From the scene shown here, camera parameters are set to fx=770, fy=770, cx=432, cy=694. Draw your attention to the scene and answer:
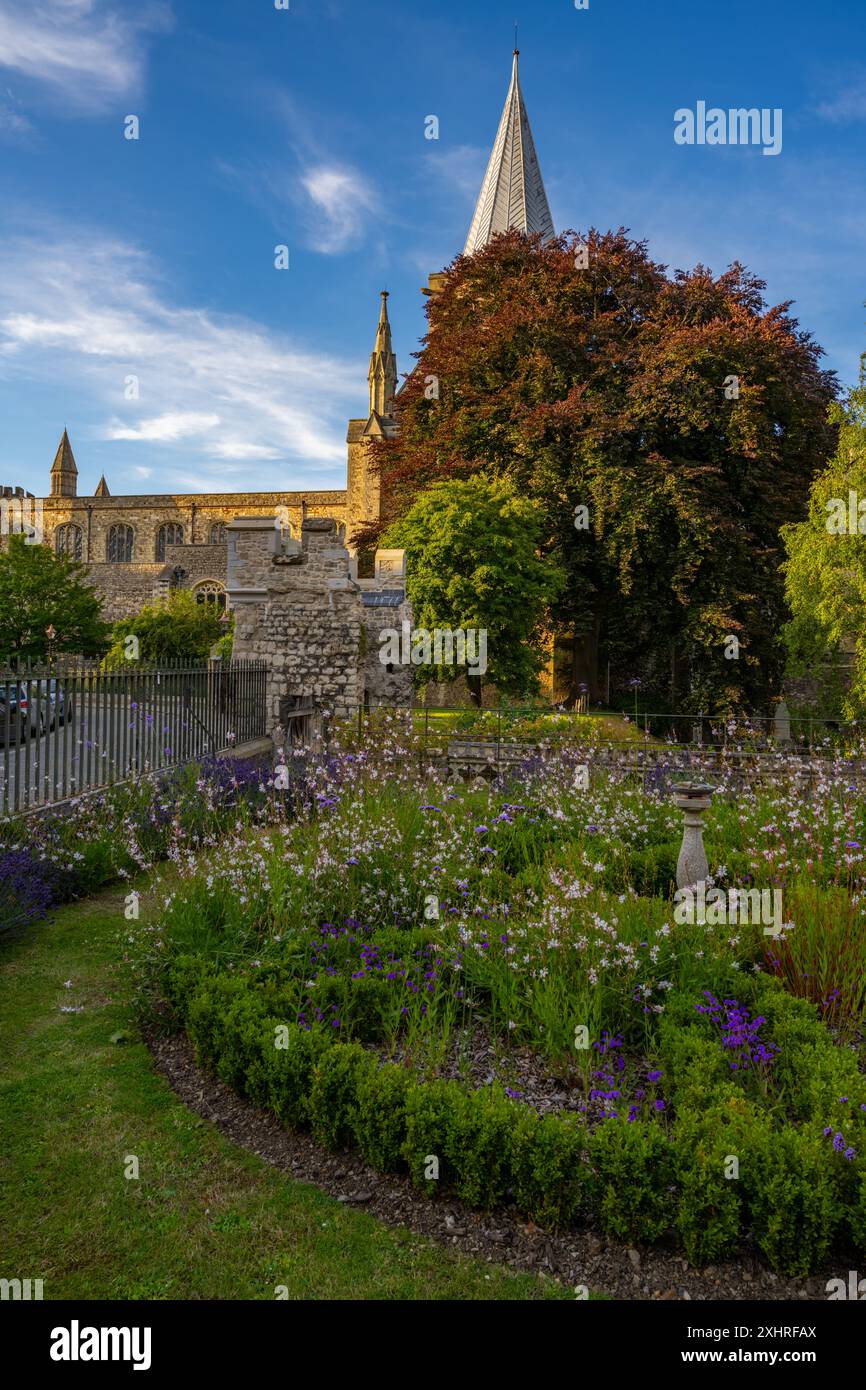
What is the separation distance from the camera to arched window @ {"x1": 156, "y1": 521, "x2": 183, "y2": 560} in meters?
54.8

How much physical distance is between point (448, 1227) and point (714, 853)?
4037mm

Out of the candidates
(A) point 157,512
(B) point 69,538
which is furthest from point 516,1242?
(B) point 69,538

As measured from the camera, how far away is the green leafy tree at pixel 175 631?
3142cm

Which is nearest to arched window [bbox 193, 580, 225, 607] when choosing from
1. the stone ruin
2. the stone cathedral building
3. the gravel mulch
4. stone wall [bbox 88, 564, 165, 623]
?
the stone cathedral building

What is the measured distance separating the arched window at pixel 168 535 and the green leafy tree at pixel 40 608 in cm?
2320

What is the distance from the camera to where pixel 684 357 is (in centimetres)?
1891

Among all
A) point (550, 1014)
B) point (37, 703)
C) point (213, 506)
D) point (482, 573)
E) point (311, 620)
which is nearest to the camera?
point (550, 1014)

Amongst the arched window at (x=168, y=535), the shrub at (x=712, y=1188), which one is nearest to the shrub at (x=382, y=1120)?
the shrub at (x=712, y=1188)

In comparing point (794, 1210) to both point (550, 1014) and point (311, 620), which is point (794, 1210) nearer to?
point (550, 1014)

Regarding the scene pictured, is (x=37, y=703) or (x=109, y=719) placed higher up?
(x=37, y=703)

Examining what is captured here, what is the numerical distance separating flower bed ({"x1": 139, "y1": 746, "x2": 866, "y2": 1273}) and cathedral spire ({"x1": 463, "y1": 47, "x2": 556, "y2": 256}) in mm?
32457

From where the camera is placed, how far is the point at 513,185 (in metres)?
32.6

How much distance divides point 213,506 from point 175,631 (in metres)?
24.3

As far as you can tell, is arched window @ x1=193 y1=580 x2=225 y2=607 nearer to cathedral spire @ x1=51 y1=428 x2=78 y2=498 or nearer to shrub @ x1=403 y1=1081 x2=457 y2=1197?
cathedral spire @ x1=51 y1=428 x2=78 y2=498
